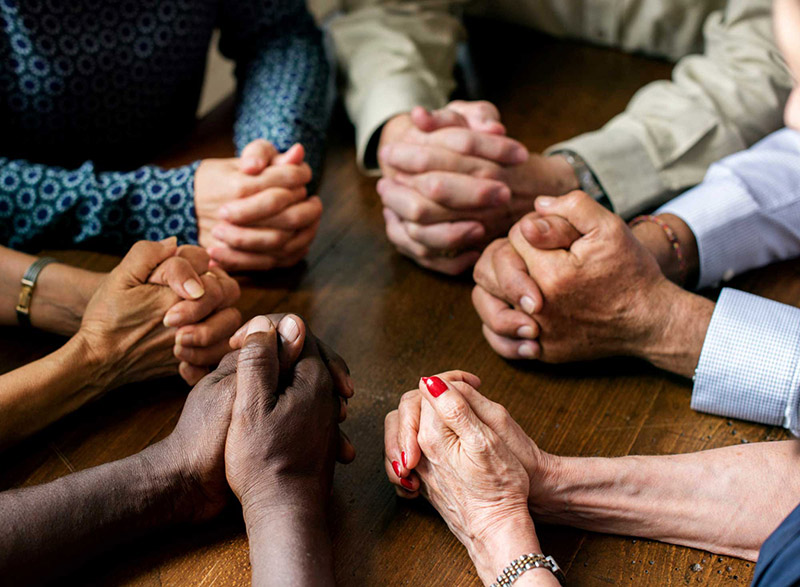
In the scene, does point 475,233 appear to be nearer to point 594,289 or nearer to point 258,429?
point 594,289

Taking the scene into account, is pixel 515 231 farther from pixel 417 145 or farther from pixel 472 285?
pixel 417 145

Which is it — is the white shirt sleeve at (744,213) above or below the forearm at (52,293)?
above

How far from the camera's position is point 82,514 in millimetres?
801

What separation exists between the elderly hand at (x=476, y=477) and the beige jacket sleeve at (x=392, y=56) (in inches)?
28.8

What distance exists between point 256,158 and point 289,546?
27.2 inches

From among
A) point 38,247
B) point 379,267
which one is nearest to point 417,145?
point 379,267

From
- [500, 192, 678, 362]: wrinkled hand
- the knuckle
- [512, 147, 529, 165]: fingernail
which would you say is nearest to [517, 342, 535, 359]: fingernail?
[500, 192, 678, 362]: wrinkled hand

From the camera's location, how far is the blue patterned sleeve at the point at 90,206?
1.23 metres

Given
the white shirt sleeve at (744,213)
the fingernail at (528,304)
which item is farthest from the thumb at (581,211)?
the white shirt sleeve at (744,213)

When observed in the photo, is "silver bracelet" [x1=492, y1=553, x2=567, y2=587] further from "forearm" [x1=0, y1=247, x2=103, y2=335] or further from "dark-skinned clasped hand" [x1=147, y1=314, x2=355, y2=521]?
"forearm" [x1=0, y1=247, x2=103, y2=335]

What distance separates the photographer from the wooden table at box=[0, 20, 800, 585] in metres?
0.84

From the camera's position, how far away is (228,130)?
62.8 inches

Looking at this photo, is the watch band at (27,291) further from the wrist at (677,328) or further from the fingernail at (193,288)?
the wrist at (677,328)

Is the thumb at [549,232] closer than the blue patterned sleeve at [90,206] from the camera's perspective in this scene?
Yes
